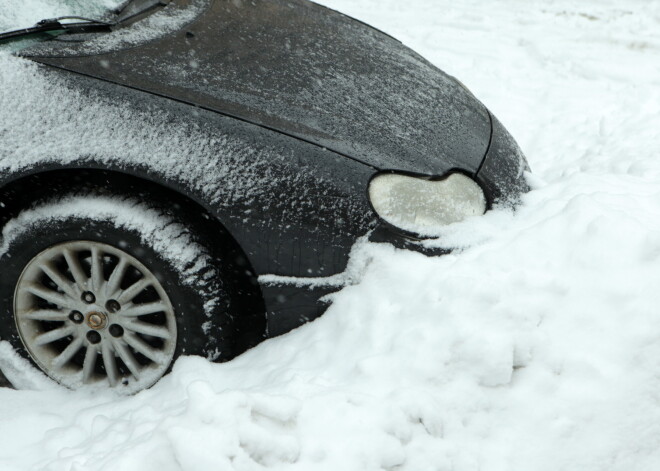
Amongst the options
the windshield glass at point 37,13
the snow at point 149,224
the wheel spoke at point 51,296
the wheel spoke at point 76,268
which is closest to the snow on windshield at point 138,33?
the windshield glass at point 37,13

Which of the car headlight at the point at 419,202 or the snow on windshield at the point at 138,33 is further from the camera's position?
the snow on windshield at the point at 138,33

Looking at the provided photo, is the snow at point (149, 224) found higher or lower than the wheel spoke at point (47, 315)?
higher

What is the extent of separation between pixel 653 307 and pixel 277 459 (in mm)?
1306

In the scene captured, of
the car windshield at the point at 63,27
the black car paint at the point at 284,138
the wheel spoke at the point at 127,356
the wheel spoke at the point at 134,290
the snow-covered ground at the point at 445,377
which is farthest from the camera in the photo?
the car windshield at the point at 63,27

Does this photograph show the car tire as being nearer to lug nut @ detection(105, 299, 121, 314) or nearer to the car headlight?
lug nut @ detection(105, 299, 121, 314)

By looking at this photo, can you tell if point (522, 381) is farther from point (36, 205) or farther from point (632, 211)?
point (36, 205)

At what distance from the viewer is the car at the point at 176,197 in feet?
7.72

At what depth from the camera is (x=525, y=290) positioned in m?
2.33

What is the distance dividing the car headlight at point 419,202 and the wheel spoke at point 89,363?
1209 mm

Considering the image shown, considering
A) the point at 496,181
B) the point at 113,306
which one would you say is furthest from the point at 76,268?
the point at 496,181

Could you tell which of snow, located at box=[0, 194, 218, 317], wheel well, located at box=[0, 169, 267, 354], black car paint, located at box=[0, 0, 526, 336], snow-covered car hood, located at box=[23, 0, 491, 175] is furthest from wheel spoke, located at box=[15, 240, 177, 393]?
snow-covered car hood, located at box=[23, 0, 491, 175]

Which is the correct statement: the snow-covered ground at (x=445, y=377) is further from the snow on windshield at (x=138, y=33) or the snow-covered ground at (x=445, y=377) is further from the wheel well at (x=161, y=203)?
the snow on windshield at (x=138, y=33)

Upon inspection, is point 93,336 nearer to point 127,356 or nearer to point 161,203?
point 127,356

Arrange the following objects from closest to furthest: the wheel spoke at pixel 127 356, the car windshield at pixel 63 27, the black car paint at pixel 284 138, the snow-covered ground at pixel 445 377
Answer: the snow-covered ground at pixel 445 377 → the black car paint at pixel 284 138 → the wheel spoke at pixel 127 356 → the car windshield at pixel 63 27
